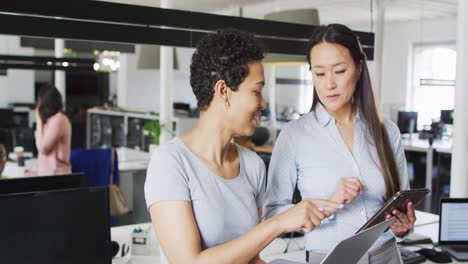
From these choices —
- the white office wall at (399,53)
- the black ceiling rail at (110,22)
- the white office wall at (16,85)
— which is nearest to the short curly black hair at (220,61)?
the black ceiling rail at (110,22)

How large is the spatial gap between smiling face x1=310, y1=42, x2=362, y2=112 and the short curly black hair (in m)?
0.57

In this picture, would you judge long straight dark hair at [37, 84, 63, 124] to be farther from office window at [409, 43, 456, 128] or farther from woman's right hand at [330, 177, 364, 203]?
office window at [409, 43, 456, 128]

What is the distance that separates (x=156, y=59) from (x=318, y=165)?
4622 mm

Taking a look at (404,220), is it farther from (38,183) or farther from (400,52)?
(400,52)

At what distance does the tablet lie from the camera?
59.0 inches

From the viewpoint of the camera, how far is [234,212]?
1.38m

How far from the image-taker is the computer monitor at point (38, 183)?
2230 mm

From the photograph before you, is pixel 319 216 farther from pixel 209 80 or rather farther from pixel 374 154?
pixel 374 154

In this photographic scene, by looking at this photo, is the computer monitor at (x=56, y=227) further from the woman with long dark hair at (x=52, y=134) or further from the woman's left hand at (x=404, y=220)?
the woman with long dark hair at (x=52, y=134)

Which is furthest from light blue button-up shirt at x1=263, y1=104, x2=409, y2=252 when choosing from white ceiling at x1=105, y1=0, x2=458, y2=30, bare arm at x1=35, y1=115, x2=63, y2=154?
white ceiling at x1=105, y1=0, x2=458, y2=30

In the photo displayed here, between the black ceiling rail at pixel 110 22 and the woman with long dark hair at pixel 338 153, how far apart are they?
0.35 m

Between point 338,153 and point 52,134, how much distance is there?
347cm

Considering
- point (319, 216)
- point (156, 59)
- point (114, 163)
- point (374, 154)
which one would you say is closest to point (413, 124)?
point (156, 59)

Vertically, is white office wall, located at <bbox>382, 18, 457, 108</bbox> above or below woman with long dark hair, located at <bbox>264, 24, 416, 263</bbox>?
above
